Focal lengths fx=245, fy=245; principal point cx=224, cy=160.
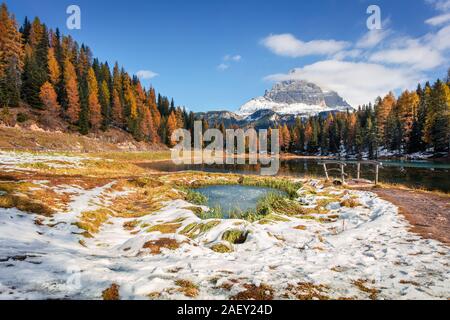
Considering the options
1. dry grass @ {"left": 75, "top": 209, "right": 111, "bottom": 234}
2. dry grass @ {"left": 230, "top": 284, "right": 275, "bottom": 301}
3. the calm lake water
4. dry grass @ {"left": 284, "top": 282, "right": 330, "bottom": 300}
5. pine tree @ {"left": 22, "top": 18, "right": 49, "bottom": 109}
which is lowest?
the calm lake water

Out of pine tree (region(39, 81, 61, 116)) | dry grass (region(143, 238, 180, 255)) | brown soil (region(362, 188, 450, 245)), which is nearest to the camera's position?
dry grass (region(143, 238, 180, 255))

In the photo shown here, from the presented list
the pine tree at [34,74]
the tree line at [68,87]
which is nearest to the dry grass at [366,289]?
the tree line at [68,87]

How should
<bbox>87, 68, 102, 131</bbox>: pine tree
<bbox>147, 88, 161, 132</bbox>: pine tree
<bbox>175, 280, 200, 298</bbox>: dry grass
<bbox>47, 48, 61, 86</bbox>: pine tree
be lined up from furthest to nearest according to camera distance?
<bbox>147, 88, 161, 132</bbox>: pine tree
<bbox>87, 68, 102, 131</bbox>: pine tree
<bbox>47, 48, 61, 86</bbox>: pine tree
<bbox>175, 280, 200, 298</bbox>: dry grass

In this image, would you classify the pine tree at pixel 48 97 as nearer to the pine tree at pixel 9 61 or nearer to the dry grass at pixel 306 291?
the pine tree at pixel 9 61

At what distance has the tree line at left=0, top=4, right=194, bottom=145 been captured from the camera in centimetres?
6919

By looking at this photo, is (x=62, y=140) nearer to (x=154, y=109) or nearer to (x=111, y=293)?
(x=154, y=109)

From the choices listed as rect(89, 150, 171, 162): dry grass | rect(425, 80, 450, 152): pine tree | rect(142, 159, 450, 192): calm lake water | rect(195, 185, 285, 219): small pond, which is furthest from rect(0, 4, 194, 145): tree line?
rect(425, 80, 450, 152): pine tree

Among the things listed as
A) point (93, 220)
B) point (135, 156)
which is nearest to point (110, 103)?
point (135, 156)

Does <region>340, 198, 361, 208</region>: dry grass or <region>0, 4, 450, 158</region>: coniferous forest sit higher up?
<region>0, 4, 450, 158</region>: coniferous forest

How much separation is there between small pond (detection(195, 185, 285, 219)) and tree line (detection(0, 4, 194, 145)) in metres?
60.2

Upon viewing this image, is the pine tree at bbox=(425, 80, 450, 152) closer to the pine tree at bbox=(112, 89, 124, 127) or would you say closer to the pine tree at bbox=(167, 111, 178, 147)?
the pine tree at bbox=(167, 111, 178, 147)

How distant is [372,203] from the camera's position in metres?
16.8

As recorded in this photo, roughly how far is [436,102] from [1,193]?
88.0m
